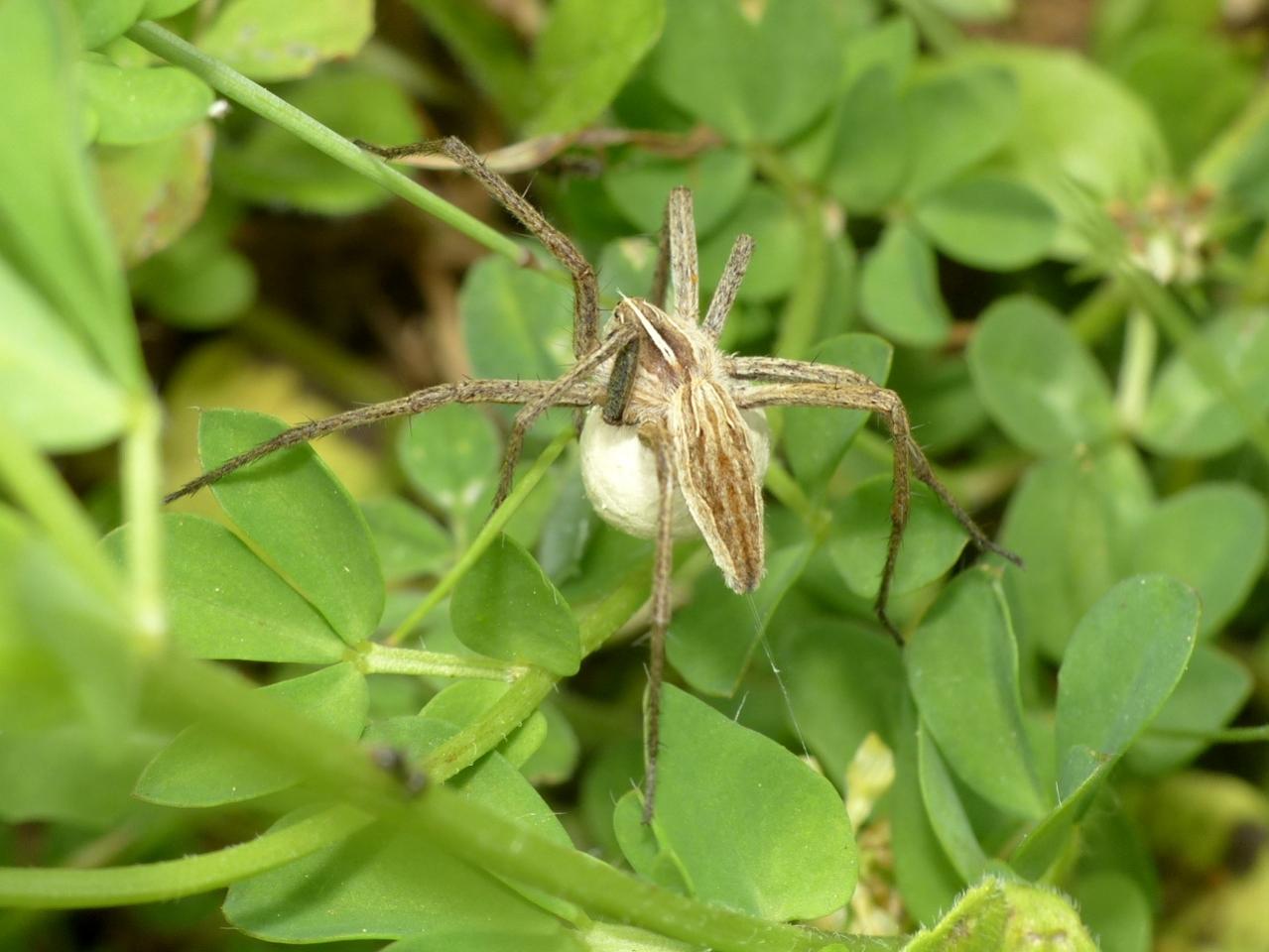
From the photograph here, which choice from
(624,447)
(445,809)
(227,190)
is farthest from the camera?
(227,190)

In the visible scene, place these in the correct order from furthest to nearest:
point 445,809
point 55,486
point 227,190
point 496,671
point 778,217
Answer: point 227,190, point 778,217, point 496,671, point 445,809, point 55,486

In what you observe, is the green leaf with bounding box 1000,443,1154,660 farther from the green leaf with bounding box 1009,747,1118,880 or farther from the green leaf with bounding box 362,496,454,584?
the green leaf with bounding box 362,496,454,584

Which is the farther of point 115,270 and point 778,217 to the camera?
point 778,217

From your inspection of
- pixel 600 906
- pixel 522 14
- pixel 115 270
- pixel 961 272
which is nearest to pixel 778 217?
pixel 961 272

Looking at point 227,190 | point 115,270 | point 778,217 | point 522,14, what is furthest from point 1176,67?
point 115,270

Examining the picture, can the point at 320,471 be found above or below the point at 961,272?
above

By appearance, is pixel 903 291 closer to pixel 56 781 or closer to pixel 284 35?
pixel 284 35

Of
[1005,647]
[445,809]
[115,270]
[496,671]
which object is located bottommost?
[496,671]

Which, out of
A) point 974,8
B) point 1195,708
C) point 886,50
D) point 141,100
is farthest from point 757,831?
point 974,8

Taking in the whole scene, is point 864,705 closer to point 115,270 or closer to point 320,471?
point 320,471
